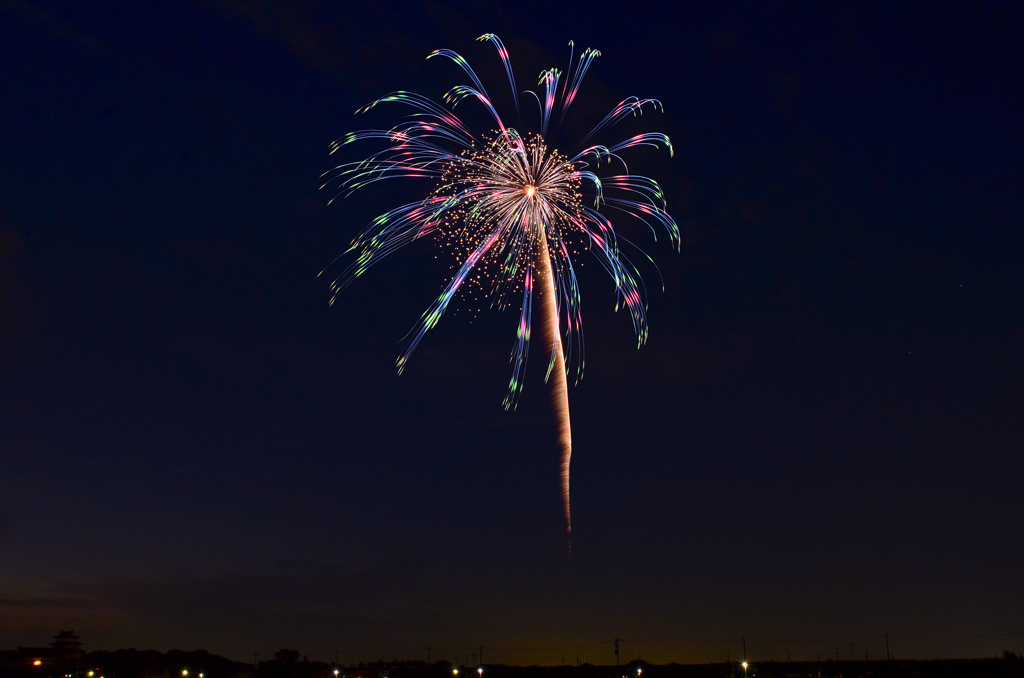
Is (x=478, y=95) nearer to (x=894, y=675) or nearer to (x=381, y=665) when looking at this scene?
(x=894, y=675)

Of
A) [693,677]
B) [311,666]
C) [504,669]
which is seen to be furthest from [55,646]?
[693,677]

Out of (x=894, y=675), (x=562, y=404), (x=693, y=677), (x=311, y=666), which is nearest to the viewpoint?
(x=562, y=404)

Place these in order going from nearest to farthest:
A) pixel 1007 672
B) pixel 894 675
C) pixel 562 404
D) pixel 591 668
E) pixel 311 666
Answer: pixel 562 404
pixel 1007 672
pixel 894 675
pixel 311 666
pixel 591 668

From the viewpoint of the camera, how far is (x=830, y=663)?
4542 inches

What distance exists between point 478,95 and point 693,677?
101m

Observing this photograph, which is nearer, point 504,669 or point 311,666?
point 311,666

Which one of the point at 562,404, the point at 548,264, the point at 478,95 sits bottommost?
the point at 562,404

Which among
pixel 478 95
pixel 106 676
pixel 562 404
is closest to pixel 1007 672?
pixel 562 404

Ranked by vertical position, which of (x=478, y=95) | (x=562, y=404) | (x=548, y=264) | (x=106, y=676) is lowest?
(x=106, y=676)

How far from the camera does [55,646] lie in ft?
329

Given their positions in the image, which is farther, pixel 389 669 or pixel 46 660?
pixel 389 669

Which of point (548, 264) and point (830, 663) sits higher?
point (548, 264)

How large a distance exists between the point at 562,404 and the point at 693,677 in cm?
9670

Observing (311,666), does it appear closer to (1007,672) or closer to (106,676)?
(106,676)
